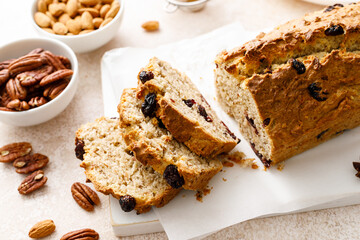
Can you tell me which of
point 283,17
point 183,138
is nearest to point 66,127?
point 183,138

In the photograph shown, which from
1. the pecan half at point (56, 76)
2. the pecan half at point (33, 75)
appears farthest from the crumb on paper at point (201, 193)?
the pecan half at point (33, 75)

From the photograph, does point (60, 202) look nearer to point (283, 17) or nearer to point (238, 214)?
point (238, 214)

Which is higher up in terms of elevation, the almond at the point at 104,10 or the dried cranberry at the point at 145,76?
the dried cranberry at the point at 145,76

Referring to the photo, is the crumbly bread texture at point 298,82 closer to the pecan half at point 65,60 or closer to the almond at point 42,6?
the pecan half at point 65,60

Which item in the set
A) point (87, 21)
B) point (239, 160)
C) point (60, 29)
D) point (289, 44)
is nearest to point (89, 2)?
point (87, 21)

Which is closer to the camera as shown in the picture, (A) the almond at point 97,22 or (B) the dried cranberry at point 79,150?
(B) the dried cranberry at point 79,150

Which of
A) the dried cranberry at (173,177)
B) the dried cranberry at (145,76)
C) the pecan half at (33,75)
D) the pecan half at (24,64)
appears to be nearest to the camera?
the dried cranberry at (173,177)
